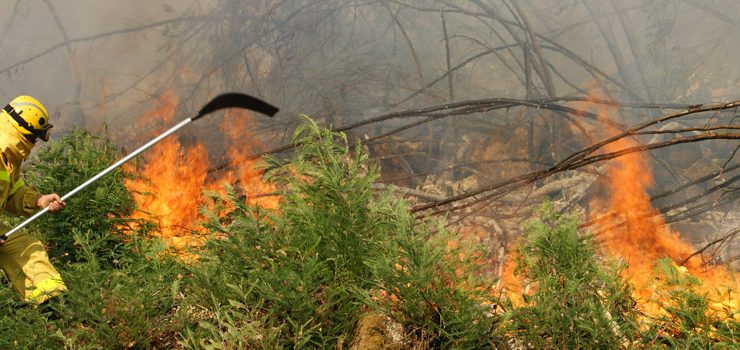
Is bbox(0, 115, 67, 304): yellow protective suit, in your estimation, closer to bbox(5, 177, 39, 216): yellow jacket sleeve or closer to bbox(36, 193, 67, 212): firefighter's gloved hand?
bbox(5, 177, 39, 216): yellow jacket sleeve

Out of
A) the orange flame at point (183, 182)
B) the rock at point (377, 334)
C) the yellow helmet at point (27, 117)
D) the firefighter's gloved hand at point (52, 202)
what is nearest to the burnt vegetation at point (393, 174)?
the rock at point (377, 334)

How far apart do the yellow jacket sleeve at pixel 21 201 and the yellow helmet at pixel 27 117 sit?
14.1 inches

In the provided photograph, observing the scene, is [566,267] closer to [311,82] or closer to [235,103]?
[235,103]

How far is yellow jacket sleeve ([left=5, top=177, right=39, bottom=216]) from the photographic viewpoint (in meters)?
4.71

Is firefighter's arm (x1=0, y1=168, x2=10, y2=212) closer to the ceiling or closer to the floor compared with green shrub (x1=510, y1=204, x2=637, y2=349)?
closer to the ceiling

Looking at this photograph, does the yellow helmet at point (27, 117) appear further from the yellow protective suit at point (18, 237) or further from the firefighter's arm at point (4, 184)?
the firefighter's arm at point (4, 184)

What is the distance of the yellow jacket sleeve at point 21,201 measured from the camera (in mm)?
4715

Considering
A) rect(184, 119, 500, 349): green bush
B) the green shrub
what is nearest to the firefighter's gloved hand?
rect(184, 119, 500, 349): green bush

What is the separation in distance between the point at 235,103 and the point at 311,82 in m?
4.92

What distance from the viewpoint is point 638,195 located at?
702 cm

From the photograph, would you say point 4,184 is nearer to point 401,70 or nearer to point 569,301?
point 569,301

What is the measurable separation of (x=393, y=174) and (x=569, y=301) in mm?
4928

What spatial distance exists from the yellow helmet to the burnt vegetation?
645 millimetres

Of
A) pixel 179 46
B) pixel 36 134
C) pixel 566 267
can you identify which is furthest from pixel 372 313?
pixel 179 46
